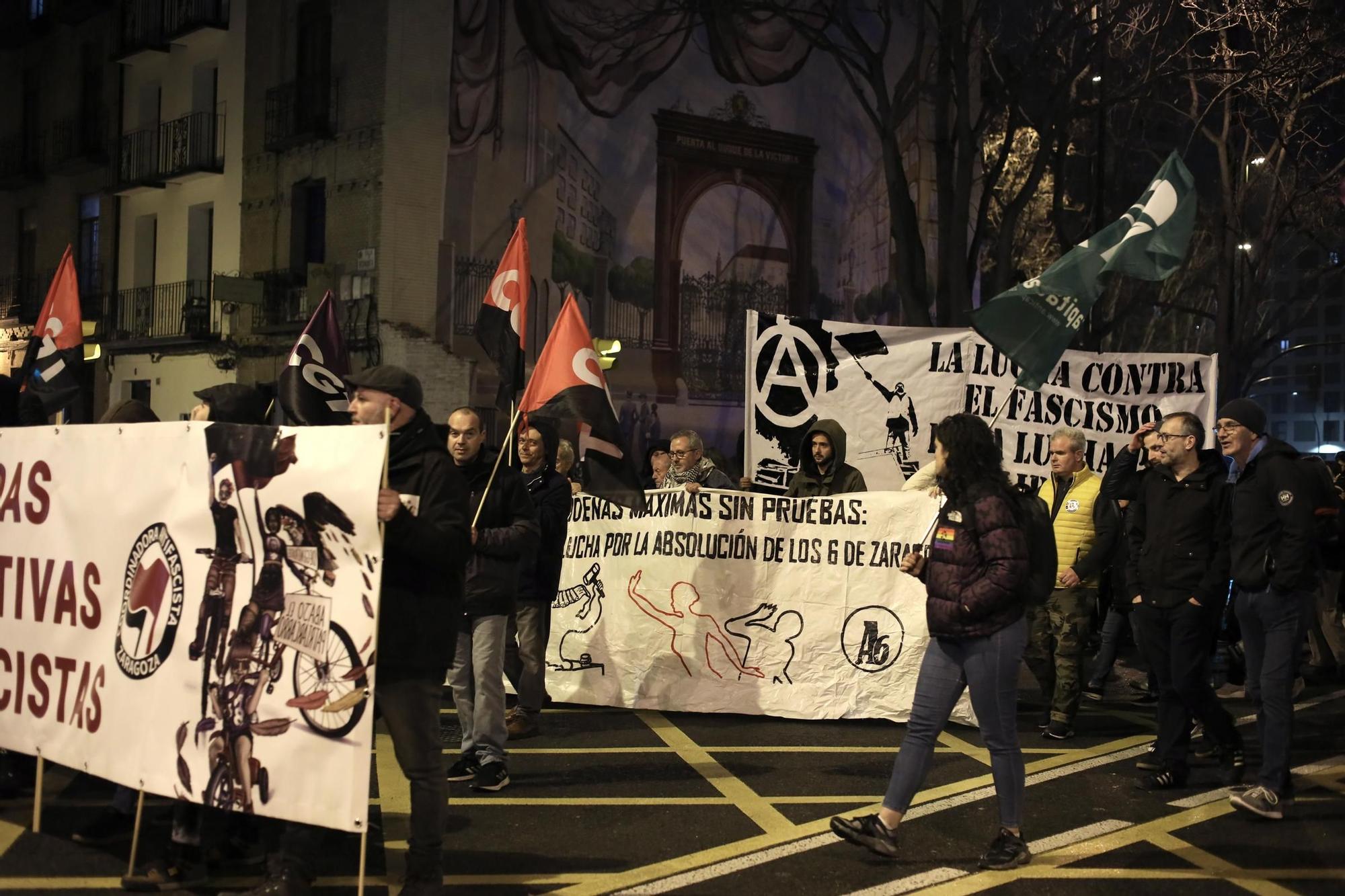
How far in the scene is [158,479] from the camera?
203 inches

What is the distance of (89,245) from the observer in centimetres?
3139

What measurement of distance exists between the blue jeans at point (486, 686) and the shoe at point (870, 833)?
6.24ft

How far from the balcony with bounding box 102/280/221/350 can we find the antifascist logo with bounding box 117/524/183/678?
21827 millimetres

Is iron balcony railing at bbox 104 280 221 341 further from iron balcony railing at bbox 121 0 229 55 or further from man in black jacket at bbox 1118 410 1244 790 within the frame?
man in black jacket at bbox 1118 410 1244 790

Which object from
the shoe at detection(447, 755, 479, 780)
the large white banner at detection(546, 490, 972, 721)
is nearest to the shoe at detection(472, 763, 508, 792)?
the shoe at detection(447, 755, 479, 780)

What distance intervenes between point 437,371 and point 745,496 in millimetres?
13820

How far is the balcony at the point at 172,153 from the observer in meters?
26.8

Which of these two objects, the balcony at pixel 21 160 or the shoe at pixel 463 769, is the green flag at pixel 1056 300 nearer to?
the shoe at pixel 463 769

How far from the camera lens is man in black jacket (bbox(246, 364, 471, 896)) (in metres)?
4.63

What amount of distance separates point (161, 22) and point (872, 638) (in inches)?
985

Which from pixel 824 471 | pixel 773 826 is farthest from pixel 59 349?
pixel 773 826

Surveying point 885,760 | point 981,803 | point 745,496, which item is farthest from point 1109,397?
point 981,803

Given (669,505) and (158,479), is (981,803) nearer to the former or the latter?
(669,505)

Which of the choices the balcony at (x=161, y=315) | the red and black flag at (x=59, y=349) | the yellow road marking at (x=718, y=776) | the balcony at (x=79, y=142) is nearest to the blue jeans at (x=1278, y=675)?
the yellow road marking at (x=718, y=776)
